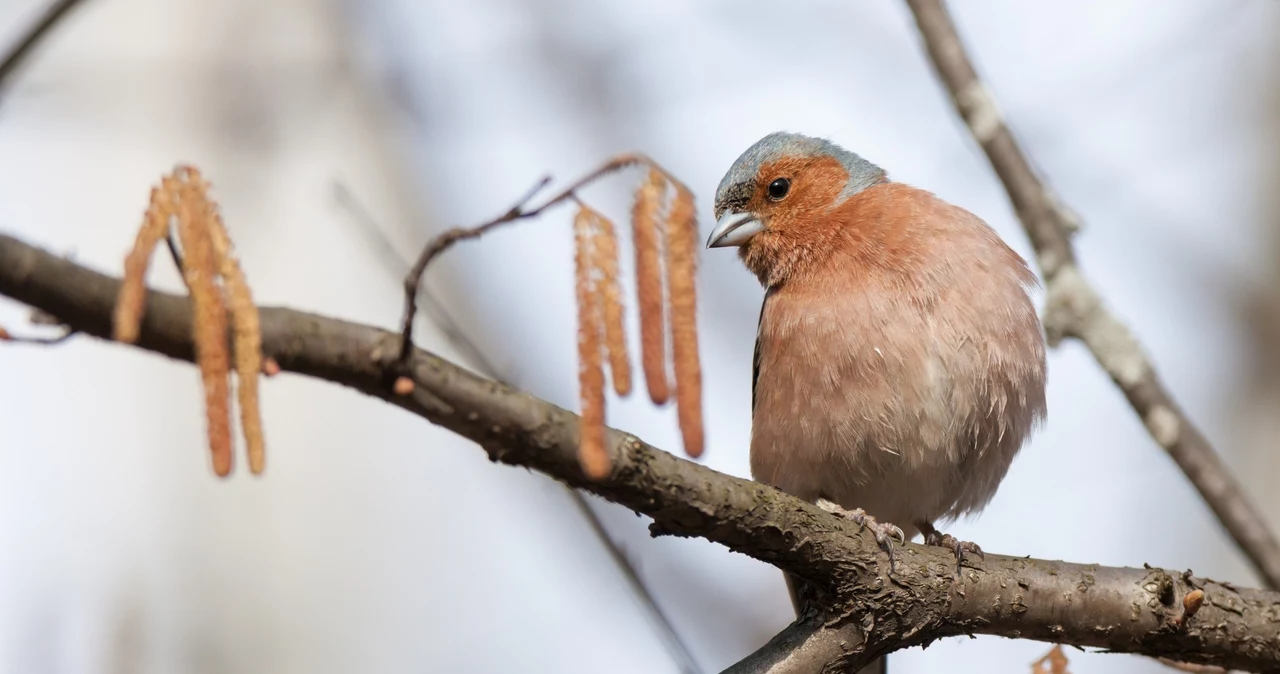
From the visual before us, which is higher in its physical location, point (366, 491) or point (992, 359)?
point (366, 491)

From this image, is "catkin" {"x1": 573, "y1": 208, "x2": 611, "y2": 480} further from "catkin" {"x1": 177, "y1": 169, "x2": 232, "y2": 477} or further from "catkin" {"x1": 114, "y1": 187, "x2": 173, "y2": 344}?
"catkin" {"x1": 114, "y1": 187, "x2": 173, "y2": 344}

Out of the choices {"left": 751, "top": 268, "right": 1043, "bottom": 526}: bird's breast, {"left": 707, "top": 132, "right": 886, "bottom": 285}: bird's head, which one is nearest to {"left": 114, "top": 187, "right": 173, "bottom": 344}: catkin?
{"left": 751, "top": 268, "right": 1043, "bottom": 526}: bird's breast

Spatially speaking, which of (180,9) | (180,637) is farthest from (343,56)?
(180,637)

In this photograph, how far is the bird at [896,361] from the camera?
5.26 m

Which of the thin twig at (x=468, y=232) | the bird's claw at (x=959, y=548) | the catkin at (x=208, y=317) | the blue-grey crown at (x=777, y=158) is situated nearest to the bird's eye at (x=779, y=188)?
the blue-grey crown at (x=777, y=158)

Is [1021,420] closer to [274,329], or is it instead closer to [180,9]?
[274,329]

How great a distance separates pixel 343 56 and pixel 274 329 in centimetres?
797

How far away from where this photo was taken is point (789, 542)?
12.1 ft

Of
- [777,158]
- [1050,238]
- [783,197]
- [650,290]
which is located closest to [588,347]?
[650,290]

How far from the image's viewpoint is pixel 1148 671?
9.38 meters

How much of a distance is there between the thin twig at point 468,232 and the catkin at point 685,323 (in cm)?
15

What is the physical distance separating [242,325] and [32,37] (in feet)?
5.06

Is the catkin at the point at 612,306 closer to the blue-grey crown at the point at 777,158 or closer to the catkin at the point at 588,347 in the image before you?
the catkin at the point at 588,347

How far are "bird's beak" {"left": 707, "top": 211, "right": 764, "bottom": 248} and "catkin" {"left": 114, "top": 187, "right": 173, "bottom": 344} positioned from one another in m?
4.15
